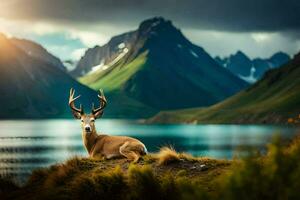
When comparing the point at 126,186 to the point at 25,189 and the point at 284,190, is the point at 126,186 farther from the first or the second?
the point at 284,190

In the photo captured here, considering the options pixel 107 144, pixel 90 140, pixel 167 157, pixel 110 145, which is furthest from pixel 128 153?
pixel 90 140

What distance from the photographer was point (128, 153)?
22.7m

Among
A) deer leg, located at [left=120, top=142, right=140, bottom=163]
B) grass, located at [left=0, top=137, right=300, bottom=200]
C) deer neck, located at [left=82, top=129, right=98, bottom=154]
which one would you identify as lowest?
grass, located at [left=0, top=137, right=300, bottom=200]

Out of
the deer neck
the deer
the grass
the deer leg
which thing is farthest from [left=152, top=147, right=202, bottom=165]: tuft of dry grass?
the deer neck

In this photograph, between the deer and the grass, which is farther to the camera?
the deer

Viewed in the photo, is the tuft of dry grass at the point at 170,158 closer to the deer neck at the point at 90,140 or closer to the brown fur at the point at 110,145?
the brown fur at the point at 110,145

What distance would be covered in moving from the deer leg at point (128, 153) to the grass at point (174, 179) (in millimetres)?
349

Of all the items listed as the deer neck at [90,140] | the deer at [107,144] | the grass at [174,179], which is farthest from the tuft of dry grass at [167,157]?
the deer neck at [90,140]

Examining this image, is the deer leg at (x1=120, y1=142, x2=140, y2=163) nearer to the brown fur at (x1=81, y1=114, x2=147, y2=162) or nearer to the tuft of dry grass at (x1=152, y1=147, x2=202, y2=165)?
the brown fur at (x1=81, y1=114, x2=147, y2=162)

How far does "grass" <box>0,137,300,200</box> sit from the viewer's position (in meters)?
9.98

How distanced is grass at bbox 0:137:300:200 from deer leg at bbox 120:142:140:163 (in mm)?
349

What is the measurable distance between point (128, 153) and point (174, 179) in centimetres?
609

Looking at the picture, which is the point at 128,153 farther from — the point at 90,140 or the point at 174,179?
the point at 174,179

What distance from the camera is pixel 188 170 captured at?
18.8 m
